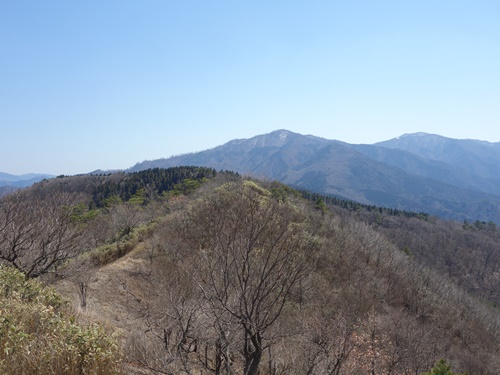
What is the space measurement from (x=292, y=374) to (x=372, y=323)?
12.3 metres

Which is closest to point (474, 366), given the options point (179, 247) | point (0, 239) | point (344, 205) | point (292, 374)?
point (292, 374)

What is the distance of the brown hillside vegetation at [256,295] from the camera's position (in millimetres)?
8016

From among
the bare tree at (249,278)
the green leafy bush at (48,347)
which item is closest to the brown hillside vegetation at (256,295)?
the bare tree at (249,278)

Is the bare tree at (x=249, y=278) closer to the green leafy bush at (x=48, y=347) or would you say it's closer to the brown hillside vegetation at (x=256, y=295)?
the brown hillside vegetation at (x=256, y=295)

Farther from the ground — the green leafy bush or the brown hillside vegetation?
the green leafy bush

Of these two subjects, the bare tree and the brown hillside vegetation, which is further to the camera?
the brown hillside vegetation

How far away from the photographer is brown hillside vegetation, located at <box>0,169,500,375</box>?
26.3 feet

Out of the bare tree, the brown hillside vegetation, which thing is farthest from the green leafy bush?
the bare tree

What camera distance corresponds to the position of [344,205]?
11088 centimetres

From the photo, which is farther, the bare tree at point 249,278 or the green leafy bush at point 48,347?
the bare tree at point 249,278

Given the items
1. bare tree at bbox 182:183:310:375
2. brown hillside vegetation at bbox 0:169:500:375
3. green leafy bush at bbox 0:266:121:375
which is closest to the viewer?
green leafy bush at bbox 0:266:121:375

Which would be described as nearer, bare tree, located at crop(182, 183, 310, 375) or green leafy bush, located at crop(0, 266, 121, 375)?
green leafy bush, located at crop(0, 266, 121, 375)

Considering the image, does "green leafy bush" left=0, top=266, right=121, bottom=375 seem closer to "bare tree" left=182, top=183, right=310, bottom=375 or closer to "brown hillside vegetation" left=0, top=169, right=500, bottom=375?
"brown hillside vegetation" left=0, top=169, right=500, bottom=375

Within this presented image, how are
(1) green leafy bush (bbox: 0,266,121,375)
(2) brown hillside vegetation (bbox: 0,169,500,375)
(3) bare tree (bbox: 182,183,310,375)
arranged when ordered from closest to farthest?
(1) green leafy bush (bbox: 0,266,121,375)
(3) bare tree (bbox: 182,183,310,375)
(2) brown hillside vegetation (bbox: 0,169,500,375)
